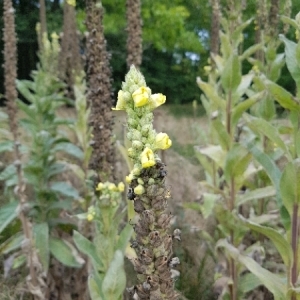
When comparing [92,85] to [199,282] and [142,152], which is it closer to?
[142,152]

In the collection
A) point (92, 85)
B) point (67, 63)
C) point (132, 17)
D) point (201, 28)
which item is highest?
point (132, 17)

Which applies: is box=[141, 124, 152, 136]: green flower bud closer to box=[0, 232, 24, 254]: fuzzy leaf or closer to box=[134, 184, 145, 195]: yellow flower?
box=[134, 184, 145, 195]: yellow flower

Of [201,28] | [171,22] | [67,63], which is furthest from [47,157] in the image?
[201,28]

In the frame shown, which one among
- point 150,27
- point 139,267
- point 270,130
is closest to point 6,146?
point 270,130

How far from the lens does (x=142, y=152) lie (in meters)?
1.04

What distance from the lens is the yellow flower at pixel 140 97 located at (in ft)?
3.34

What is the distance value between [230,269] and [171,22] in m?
8.34

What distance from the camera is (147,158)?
3.34ft

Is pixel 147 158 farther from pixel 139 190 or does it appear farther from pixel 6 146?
pixel 6 146

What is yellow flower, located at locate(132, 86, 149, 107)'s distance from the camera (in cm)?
102

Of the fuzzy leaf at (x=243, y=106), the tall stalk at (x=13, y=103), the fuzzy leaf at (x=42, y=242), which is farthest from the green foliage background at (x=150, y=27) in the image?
the tall stalk at (x=13, y=103)

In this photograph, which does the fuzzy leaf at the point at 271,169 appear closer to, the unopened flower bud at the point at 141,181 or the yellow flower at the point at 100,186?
the yellow flower at the point at 100,186

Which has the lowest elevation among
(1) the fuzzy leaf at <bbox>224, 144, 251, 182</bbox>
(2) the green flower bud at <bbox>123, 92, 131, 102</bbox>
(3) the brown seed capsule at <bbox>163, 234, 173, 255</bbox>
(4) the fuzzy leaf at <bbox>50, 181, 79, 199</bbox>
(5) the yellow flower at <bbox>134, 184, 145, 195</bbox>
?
(4) the fuzzy leaf at <bbox>50, 181, 79, 199</bbox>

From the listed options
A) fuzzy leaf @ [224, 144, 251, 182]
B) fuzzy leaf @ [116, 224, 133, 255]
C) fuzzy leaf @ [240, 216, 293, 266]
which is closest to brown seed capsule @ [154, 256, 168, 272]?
fuzzy leaf @ [240, 216, 293, 266]
